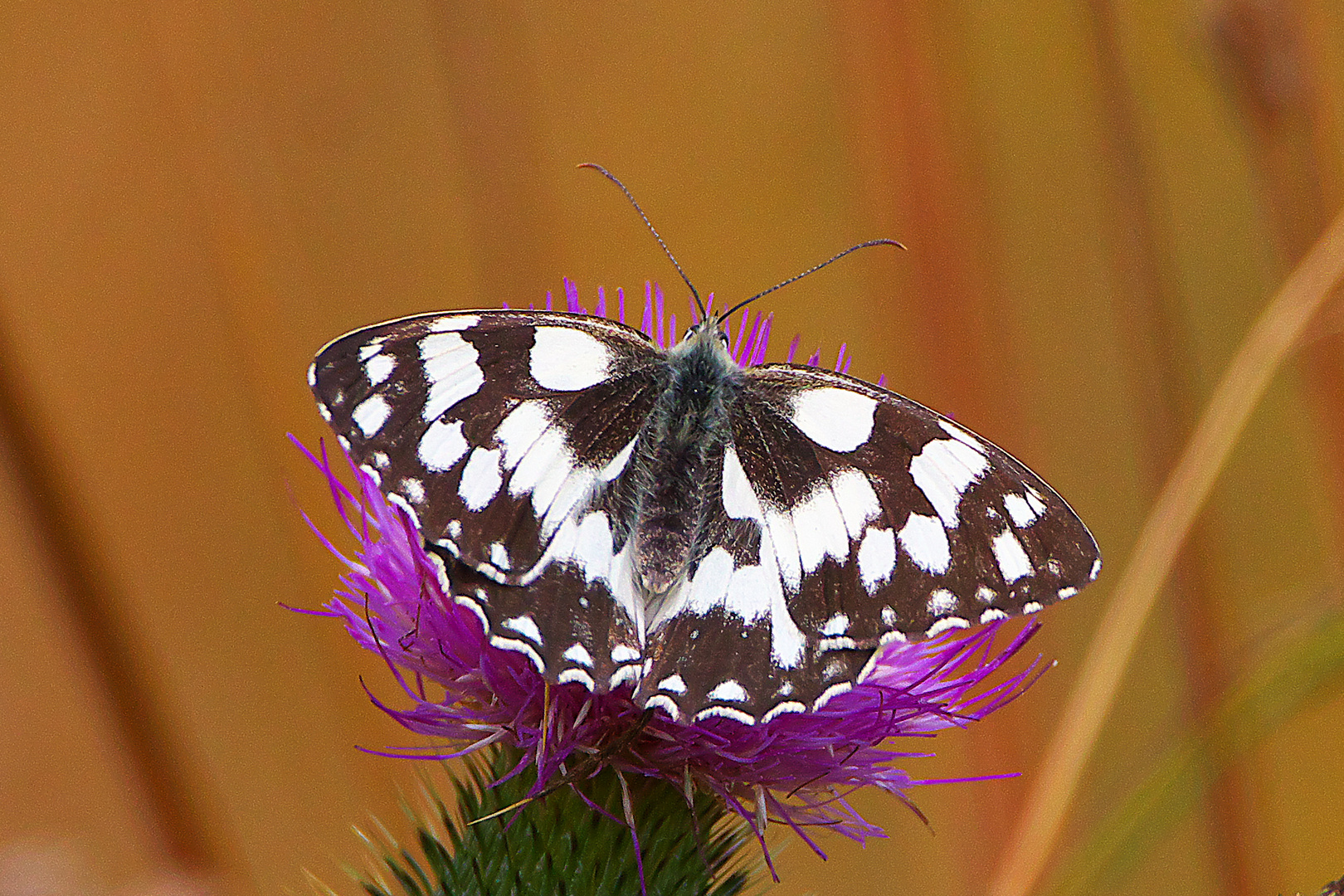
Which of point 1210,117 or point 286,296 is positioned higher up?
point 286,296

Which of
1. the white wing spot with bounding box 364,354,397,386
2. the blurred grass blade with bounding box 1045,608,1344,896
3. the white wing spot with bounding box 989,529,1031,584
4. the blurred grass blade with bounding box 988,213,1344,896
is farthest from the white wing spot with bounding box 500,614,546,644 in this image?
the blurred grass blade with bounding box 988,213,1344,896

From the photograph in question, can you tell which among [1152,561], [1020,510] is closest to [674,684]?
[1020,510]

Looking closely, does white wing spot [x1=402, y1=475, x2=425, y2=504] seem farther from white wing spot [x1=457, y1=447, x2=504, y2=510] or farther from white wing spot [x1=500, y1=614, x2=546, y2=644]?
white wing spot [x1=500, y1=614, x2=546, y2=644]

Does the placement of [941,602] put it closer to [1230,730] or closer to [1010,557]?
[1010,557]

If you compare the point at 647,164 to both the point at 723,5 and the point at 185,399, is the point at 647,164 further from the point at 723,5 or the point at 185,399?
the point at 185,399

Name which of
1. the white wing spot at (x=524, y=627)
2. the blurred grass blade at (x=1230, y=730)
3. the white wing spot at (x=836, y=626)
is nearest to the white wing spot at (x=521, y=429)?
the white wing spot at (x=524, y=627)

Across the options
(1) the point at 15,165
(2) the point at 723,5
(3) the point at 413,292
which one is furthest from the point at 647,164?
(1) the point at 15,165
